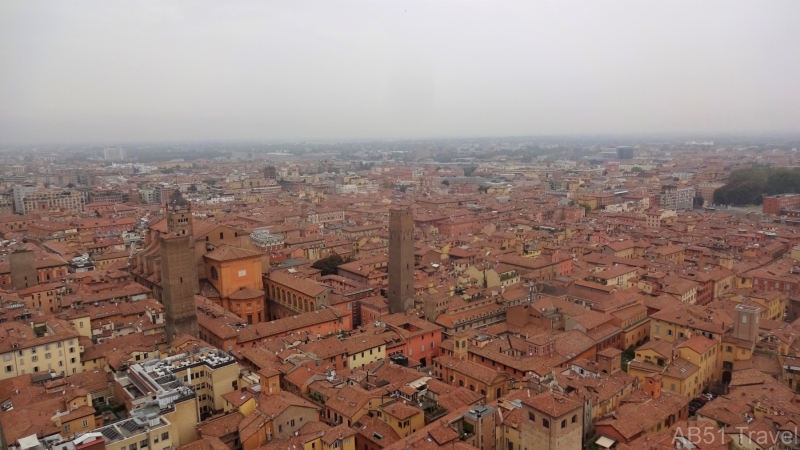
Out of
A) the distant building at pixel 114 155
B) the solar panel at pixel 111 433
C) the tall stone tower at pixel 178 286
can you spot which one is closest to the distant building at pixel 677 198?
the tall stone tower at pixel 178 286

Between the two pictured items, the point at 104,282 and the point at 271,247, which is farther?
the point at 271,247

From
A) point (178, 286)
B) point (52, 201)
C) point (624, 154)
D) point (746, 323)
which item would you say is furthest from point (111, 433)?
point (624, 154)

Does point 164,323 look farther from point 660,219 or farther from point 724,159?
point 724,159

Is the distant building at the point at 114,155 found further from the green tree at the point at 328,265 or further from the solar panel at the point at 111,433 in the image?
the solar panel at the point at 111,433

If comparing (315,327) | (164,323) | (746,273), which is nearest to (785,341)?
(746,273)

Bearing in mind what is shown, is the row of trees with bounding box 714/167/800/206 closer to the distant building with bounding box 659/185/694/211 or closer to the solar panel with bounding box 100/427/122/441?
the distant building with bounding box 659/185/694/211

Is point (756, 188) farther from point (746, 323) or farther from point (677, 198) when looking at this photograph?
point (746, 323)
